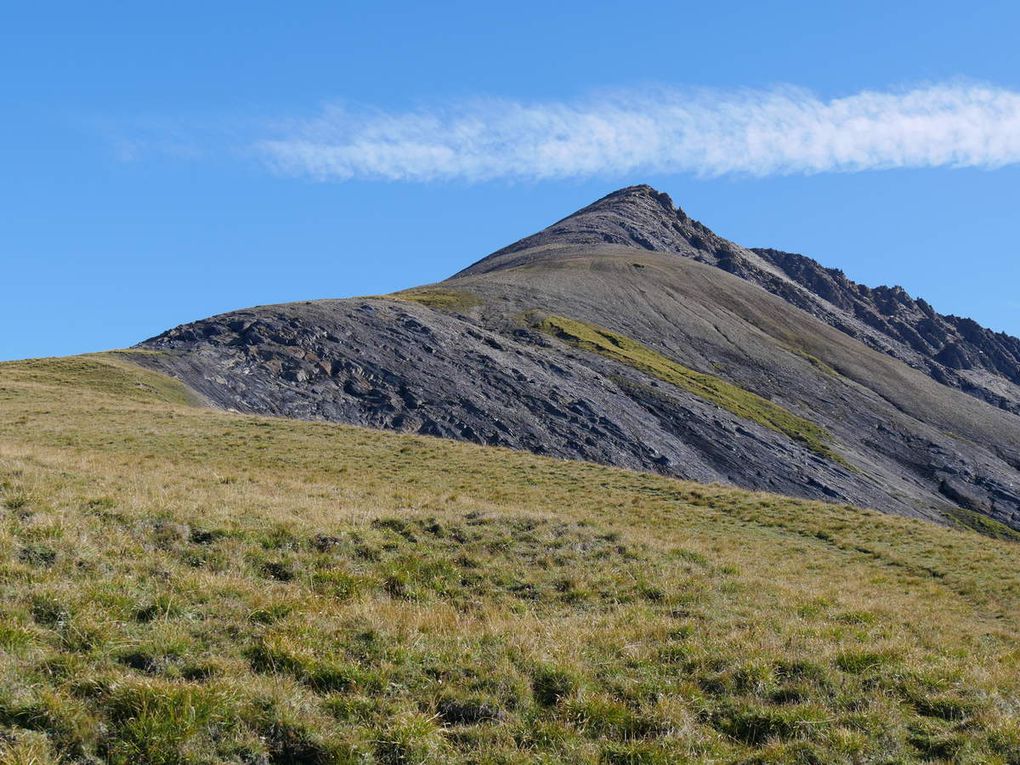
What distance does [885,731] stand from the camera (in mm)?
9602

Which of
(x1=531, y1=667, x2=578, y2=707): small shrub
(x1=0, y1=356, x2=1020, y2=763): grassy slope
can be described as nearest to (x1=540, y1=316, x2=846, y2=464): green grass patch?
(x1=0, y1=356, x2=1020, y2=763): grassy slope

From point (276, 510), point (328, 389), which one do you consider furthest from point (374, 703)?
point (328, 389)

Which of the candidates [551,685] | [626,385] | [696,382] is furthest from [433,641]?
[696,382]

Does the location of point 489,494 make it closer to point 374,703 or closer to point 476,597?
point 476,597

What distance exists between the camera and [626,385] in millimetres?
94000

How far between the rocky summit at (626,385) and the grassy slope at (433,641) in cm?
5339

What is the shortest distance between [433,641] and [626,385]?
84.3m

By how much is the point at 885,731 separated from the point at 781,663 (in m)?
1.84

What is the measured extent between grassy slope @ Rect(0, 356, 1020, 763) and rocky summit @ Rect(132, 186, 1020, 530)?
175 ft

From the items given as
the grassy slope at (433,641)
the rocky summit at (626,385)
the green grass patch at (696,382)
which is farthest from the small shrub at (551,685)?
the green grass patch at (696,382)

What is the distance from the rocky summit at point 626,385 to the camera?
76.1m

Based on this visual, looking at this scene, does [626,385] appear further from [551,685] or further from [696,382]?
[551,685]

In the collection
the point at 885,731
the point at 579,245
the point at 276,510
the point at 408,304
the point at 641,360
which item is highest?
the point at 579,245

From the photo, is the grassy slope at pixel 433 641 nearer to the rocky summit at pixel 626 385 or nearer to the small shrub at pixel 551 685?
the small shrub at pixel 551 685
